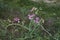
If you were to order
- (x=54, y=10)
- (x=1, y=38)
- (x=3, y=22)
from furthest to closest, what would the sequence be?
(x=54, y=10) < (x=3, y=22) < (x=1, y=38)

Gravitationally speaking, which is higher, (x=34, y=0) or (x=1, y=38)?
(x=34, y=0)

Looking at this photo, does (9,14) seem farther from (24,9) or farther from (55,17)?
(55,17)

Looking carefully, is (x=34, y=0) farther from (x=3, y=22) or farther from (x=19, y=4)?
(x=3, y=22)

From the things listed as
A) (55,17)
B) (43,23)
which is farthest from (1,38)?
(55,17)

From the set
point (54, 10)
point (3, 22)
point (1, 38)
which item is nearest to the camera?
point (1, 38)

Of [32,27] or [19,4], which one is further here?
[19,4]

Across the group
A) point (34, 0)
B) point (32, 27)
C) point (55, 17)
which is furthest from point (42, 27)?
point (34, 0)

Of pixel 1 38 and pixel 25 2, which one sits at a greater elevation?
pixel 25 2

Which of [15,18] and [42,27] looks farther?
[15,18]
